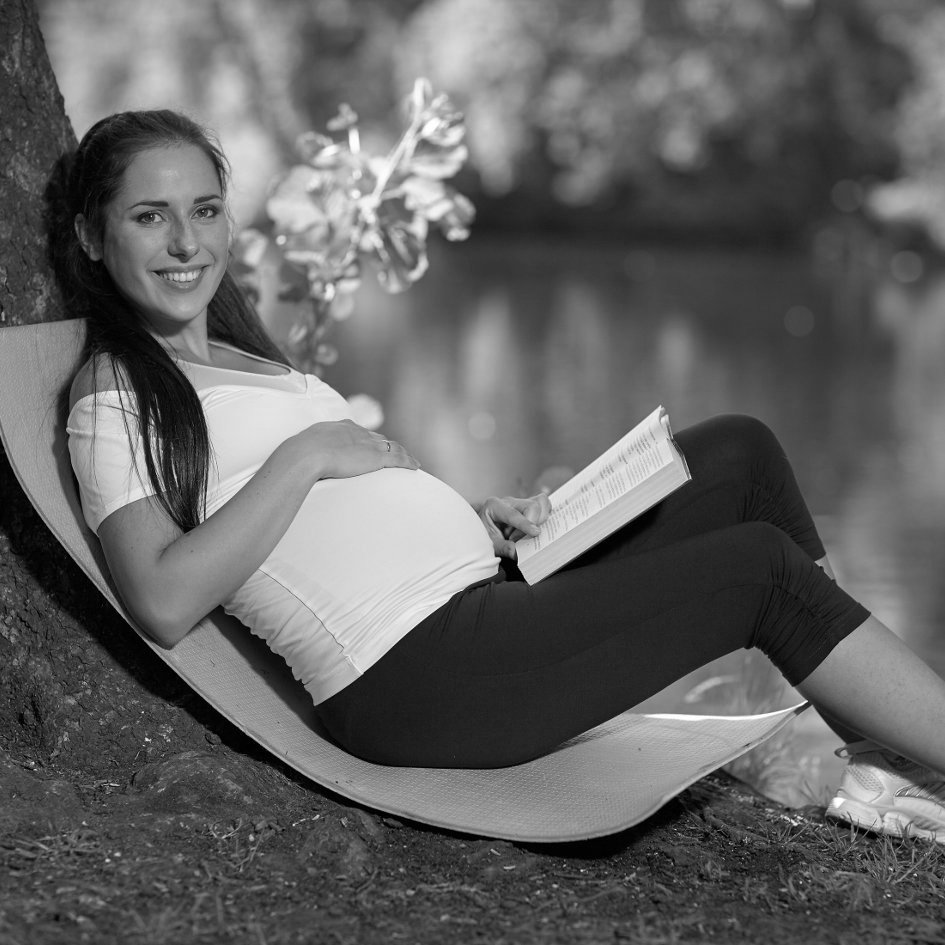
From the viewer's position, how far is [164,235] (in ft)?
7.77

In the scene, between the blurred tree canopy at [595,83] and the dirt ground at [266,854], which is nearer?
the dirt ground at [266,854]

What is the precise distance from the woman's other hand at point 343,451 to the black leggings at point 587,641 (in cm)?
27

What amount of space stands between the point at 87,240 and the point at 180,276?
0.59 feet

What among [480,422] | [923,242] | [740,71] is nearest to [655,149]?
[740,71]

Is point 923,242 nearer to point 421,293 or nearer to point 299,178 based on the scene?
point 421,293

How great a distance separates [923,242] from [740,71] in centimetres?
408

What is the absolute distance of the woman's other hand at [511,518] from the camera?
245 centimetres

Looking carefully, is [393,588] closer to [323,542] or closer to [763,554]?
[323,542]

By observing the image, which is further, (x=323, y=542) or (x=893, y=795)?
(x=893, y=795)

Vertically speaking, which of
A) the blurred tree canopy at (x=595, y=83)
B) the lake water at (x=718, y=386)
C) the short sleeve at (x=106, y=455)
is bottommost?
the lake water at (x=718, y=386)

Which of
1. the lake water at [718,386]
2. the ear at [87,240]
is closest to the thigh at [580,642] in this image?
the ear at [87,240]

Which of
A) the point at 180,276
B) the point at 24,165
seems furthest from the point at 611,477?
the point at 24,165

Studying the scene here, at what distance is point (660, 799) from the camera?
7.01 ft

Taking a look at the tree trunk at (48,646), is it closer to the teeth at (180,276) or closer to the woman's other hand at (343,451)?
the teeth at (180,276)
